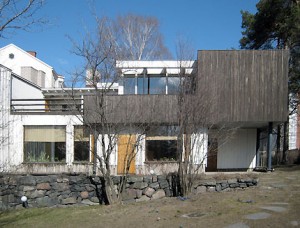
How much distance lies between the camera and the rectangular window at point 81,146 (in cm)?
1809

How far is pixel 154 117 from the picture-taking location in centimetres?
1491

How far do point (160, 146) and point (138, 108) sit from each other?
257cm

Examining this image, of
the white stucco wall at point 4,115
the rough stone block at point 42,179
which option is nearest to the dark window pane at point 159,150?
the rough stone block at point 42,179

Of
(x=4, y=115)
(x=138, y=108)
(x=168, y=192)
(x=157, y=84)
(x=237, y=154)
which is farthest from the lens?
(x=237, y=154)

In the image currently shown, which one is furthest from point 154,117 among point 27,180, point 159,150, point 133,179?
point 27,180

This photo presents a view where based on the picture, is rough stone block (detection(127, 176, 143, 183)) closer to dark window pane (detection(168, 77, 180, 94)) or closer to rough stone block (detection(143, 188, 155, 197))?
rough stone block (detection(143, 188, 155, 197))

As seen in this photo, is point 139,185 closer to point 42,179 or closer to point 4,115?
point 42,179

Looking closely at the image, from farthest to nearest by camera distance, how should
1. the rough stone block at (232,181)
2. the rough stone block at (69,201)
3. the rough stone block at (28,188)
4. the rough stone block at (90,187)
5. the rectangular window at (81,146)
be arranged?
1. the rectangular window at (81,146)
2. the rough stone block at (28,188)
3. the rough stone block at (69,201)
4. the rough stone block at (90,187)
5. the rough stone block at (232,181)

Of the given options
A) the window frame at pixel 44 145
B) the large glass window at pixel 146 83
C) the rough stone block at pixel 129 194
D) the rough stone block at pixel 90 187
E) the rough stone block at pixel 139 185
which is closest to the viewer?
the rough stone block at pixel 129 194

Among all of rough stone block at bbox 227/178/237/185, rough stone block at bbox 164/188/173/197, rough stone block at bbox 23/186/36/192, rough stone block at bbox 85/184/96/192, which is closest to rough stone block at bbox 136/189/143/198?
rough stone block at bbox 164/188/173/197

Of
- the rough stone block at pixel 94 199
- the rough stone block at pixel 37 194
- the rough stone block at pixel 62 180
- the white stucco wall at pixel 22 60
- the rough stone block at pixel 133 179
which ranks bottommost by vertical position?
the rough stone block at pixel 94 199

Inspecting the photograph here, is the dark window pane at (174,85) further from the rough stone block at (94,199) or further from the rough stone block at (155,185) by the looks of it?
the rough stone block at (94,199)

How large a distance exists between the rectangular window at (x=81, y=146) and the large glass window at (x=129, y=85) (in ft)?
10.8

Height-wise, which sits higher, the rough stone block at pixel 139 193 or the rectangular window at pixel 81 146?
the rectangular window at pixel 81 146
